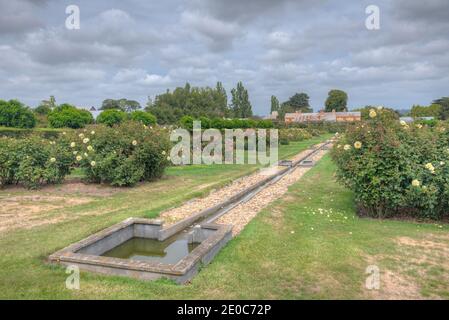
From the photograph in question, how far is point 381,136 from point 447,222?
2.00 meters

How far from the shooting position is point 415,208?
692 centimetres

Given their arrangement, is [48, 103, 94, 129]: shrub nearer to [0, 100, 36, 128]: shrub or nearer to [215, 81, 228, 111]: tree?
[0, 100, 36, 128]: shrub

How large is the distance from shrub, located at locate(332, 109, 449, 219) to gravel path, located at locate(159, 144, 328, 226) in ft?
10.3

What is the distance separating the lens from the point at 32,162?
32.7 feet

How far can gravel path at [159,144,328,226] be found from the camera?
722 cm

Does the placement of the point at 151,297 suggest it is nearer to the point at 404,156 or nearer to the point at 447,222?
the point at 404,156

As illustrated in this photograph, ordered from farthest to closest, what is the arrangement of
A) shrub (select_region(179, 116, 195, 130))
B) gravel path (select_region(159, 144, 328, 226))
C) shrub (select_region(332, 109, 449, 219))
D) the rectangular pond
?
1. shrub (select_region(179, 116, 195, 130))
2. gravel path (select_region(159, 144, 328, 226))
3. shrub (select_region(332, 109, 449, 219))
4. the rectangular pond

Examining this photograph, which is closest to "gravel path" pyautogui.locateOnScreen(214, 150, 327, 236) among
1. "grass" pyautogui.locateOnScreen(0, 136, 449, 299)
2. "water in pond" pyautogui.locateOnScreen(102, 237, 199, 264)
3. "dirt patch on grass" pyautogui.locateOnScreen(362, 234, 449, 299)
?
"grass" pyautogui.locateOnScreen(0, 136, 449, 299)

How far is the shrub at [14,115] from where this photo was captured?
1280 inches

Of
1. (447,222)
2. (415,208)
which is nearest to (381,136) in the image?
(415,208)

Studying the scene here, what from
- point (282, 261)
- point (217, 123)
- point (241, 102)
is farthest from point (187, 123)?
point (241, 102)

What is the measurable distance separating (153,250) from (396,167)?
4567mm

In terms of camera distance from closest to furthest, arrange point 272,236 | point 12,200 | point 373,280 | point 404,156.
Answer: point 373,280 → point 272,236 → point 404,156 → point 12,200

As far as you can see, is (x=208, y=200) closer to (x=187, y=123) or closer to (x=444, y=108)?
(x=187, y=123)
